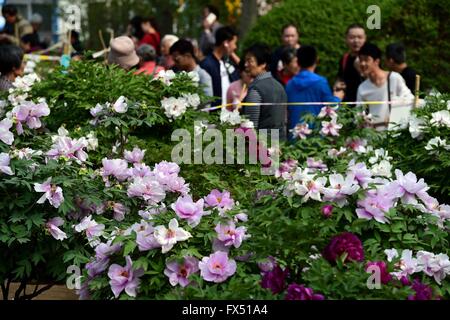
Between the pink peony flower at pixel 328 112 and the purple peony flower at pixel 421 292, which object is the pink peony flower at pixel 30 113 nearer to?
the pink peony flower at pixel 328 112

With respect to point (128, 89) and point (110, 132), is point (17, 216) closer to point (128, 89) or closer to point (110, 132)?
point (110, 132)

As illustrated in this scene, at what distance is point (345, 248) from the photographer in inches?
155

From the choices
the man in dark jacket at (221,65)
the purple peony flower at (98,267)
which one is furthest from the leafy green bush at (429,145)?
the man in dark jacket at (221,65)

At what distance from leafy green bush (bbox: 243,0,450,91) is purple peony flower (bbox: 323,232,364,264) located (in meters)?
8.08

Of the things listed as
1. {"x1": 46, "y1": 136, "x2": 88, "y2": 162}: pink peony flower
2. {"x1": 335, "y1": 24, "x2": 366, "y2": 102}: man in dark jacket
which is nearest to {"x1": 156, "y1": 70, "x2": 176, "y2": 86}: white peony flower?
{"x1": 46, "y1": 136, "x2": 88, "y2": 162}: pink peony flower

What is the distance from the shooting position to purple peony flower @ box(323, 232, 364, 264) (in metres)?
3.91

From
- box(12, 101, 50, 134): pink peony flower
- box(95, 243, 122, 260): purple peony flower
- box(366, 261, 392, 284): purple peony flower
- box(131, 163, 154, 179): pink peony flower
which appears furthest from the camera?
box(12, 101, 50, 134): pink peony flower

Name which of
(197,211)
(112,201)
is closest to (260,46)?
(112,201)

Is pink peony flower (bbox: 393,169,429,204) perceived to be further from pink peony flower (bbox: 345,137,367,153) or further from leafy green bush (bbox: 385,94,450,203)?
pink peony flower (bbox: 345,137,367,153)

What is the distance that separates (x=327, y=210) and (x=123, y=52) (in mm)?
5065

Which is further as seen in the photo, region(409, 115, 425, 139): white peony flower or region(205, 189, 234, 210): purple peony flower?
region(409, 115, 425, 139): white peony flower

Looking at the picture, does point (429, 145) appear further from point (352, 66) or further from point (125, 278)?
point (352, 66)
